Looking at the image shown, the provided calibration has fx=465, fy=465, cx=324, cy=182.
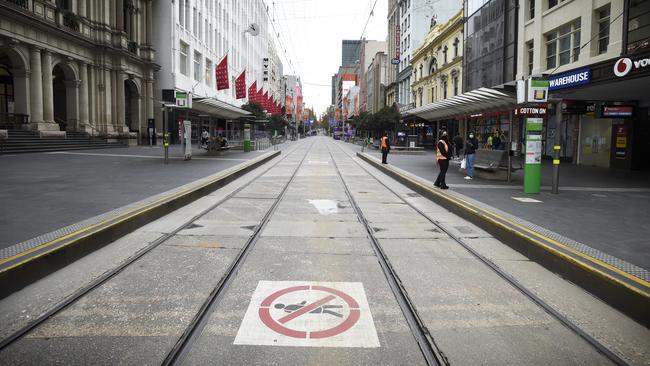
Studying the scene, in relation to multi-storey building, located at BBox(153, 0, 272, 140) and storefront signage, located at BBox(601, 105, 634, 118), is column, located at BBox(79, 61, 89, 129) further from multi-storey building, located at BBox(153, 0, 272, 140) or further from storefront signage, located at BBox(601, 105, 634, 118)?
storefront signage, located at BBox(601, 105, 634, 118)

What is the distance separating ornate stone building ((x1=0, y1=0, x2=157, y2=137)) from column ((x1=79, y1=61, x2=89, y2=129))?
6 cm

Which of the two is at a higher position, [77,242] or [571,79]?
[571,79]

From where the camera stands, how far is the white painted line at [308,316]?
380 cm

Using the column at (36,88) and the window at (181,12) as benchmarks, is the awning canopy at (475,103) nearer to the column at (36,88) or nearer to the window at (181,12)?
the column at (36,88)

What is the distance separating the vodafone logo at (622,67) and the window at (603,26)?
6.01 m

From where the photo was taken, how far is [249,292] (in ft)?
16.2

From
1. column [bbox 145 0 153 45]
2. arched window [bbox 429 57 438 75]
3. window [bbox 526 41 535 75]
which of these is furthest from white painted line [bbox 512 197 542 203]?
arched window [bbox 429 57 438 75]

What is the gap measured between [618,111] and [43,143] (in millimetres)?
28227

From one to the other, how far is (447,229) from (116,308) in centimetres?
596

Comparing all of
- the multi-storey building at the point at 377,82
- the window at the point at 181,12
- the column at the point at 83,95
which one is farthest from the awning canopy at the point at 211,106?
the multi-storey building at the point at 377,82

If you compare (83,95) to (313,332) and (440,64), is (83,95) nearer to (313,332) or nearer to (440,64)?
(313,332)

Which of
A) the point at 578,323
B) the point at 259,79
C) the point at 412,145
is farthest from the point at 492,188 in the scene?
the point at 259,79

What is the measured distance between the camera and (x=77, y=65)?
30422 millimetres

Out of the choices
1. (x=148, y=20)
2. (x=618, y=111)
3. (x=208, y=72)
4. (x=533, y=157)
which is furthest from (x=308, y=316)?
(x=208, y=72)
